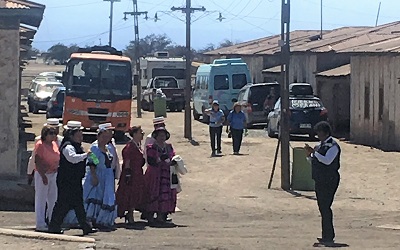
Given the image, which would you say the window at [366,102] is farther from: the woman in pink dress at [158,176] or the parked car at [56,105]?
the woman in pink dress at [158,176]

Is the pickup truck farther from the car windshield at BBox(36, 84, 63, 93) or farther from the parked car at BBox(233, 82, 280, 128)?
the parked car at BBox(233, 82, 280, 128)

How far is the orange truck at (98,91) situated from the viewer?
3058cm

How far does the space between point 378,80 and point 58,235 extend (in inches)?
780

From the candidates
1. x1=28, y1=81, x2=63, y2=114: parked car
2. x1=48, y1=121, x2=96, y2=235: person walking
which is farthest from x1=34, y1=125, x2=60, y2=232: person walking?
x1=28, y1=81, x2=63, y2=114: parked car

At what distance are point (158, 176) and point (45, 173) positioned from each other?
1.95 meters

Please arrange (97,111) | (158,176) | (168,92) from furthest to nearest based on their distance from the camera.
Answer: (168,92)
(97,111)
(158,176)

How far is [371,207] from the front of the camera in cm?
1767

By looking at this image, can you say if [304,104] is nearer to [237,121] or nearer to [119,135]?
[119,135]

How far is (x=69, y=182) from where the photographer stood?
1232 cm

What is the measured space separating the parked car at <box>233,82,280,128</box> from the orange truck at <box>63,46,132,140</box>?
745cm

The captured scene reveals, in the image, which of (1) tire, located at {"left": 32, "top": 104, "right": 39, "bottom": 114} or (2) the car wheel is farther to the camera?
(1) tire, located at {"left": 32, "top": 104, "right": 39, "bottom": 114}

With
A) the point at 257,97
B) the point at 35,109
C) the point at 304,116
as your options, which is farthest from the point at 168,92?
the point at 304,116

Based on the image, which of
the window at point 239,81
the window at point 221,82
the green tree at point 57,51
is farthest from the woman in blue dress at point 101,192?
the green tree at point 57,51

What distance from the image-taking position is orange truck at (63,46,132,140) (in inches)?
1204
